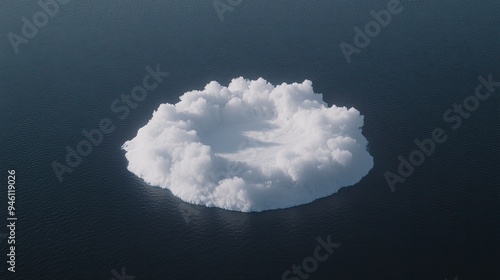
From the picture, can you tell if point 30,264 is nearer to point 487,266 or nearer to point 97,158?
point 97,158

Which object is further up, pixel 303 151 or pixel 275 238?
pixel 303 151

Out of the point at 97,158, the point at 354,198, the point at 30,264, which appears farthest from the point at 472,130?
the point at 30,264

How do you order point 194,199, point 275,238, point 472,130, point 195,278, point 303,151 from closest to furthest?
point 195,278, point 275,238, point 194,199, point 303,151, point 472,130

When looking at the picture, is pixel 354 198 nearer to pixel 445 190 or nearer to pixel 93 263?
pixel 445 190

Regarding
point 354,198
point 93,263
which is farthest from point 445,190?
point 93,263

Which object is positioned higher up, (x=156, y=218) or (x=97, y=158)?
(x=97, y=158)

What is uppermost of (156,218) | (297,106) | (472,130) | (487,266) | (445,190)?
(297,106)

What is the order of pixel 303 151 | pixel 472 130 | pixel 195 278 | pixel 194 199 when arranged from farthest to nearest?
1. pixel 472 130
2. pixel 303 151
3. pixel 194 199
4. pixel 195 278

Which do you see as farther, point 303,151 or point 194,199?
point 303,151

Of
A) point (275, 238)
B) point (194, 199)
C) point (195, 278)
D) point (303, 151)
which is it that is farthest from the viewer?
point (303, 151)
